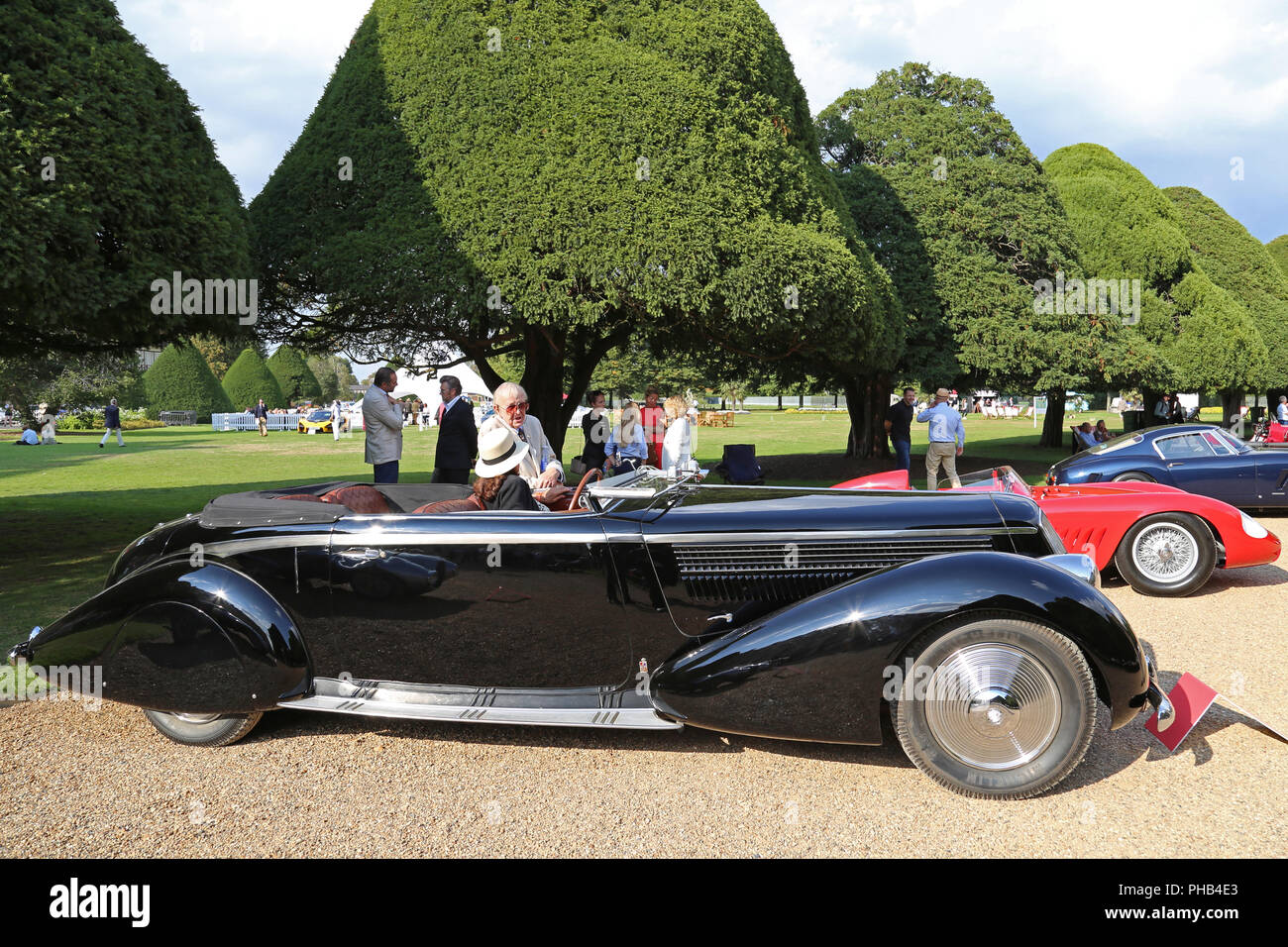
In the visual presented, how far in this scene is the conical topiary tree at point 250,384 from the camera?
53.4 metres

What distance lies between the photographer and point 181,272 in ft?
24.8

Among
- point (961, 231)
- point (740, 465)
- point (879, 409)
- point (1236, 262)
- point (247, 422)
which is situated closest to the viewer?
point (740, 465)

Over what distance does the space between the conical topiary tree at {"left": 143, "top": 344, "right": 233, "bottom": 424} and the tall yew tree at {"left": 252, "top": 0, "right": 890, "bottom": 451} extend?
42034mm

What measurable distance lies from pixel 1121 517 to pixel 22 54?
966cm

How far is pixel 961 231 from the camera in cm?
1881

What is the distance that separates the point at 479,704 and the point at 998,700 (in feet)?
6.95

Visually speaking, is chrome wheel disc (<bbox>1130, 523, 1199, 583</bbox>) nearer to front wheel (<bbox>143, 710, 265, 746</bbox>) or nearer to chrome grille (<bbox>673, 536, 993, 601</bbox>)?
chrome grille (<bbox>673, 536, 993, 601</bbox>)

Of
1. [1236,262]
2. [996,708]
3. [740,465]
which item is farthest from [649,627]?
[1236,262]

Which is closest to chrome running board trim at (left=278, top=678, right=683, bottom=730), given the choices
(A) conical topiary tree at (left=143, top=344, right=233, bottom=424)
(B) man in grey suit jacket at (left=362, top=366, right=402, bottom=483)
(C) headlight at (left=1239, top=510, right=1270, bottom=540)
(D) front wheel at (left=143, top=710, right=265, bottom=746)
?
(D) front wheel at (left=143, top=710, right=265, bottom=746)

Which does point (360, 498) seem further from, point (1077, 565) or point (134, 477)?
point (134, 477)

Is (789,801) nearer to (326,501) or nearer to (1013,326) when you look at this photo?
(326,501)

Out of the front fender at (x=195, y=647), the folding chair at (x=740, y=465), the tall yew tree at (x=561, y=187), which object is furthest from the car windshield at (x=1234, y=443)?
the front fender at (x=195, y=647)

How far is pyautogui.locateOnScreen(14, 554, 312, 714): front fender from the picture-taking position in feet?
11.8
